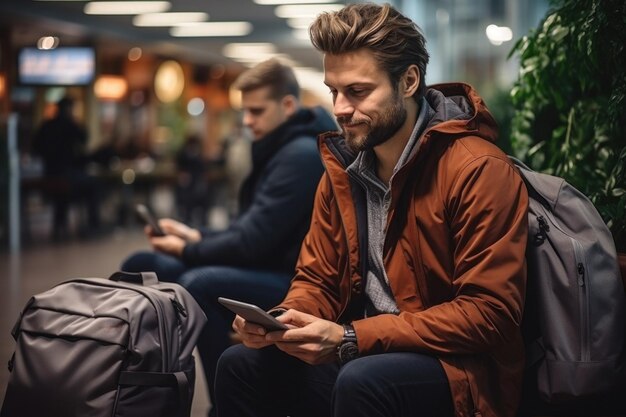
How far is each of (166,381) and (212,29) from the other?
1630 cm

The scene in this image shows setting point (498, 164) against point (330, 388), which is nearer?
point (498, 164)

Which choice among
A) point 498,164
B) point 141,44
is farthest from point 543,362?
point 141,44

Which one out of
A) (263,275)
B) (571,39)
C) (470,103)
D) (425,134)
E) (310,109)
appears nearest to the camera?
(425,134)

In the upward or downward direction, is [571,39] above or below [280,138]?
above

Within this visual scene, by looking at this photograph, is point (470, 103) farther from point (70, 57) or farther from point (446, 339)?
point (70, 57)

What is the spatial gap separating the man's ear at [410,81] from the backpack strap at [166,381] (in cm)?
99

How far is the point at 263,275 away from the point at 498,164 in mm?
1591

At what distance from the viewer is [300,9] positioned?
597 inches

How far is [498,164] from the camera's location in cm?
210

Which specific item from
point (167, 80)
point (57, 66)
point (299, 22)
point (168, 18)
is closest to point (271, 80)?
point (57, 66)

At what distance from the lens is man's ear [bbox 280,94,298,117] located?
382 centimetres

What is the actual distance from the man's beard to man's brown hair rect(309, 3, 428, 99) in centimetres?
6

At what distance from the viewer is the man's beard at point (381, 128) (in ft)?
7.39

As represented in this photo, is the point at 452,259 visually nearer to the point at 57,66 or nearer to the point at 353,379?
the point at 353,379
